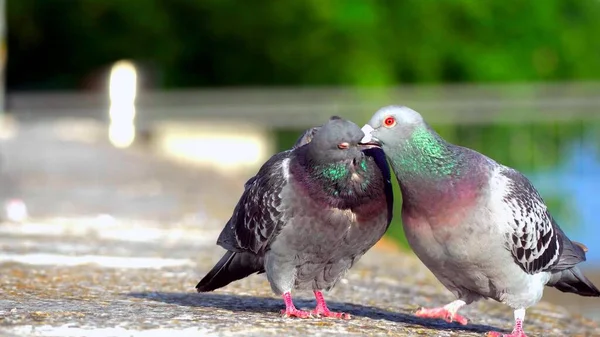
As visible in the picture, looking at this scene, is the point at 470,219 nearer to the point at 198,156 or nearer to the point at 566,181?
the point at 198,156

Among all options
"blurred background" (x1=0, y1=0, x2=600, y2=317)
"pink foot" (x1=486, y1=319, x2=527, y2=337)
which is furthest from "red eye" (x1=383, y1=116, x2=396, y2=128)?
"blurred background" (x1=0, y1=0, x2=600, y2=317)

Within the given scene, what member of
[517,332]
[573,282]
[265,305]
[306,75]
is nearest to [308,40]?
[306,75]

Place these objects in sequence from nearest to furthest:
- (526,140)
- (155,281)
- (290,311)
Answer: (290,311), (155,281), (526,140)

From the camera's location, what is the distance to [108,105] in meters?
29.1

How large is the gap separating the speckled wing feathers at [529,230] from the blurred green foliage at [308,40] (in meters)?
32.4

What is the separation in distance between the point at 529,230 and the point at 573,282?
0.75 metres

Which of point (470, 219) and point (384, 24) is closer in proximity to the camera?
point (470, 219)

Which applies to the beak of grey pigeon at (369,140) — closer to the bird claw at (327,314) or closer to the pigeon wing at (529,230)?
the pigeon wing at (529,230)

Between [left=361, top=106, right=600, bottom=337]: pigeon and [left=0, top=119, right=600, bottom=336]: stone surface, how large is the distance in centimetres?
41

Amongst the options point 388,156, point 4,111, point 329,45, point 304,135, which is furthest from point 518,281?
point 329,45

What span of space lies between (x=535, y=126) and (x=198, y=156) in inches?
544

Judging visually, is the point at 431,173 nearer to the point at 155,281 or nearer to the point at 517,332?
the point at 517,332

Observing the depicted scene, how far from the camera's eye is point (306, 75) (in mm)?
41156

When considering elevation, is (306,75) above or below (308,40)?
below
